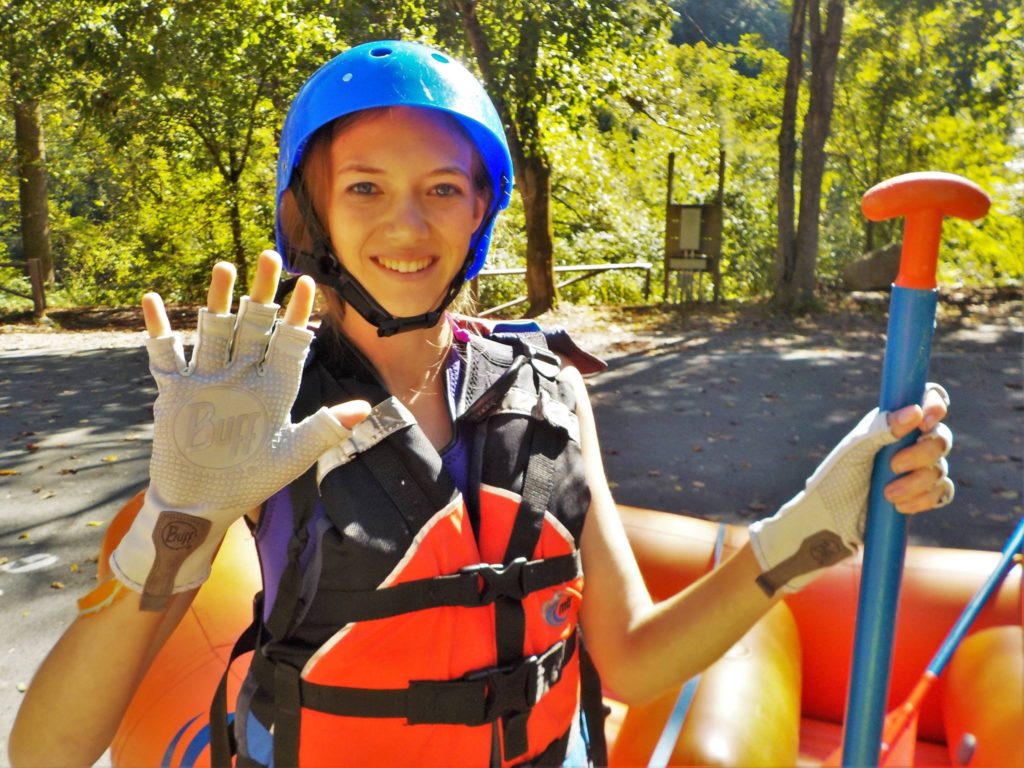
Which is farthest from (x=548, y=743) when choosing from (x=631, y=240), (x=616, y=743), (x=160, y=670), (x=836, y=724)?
(x=631, y=240)

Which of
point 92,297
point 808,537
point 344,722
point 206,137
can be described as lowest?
point 92,297

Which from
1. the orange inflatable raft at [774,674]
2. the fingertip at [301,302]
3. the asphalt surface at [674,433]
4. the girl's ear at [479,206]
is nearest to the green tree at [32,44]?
the asphalt surface at [674,433]

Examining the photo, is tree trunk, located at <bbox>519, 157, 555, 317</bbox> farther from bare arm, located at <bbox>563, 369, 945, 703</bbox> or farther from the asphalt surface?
bare arm, located at <bbox>563, 369, 945, 703</bbox>

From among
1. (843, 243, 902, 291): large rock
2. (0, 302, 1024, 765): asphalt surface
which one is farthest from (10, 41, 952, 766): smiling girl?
(843, 243, 902, 291): large rock

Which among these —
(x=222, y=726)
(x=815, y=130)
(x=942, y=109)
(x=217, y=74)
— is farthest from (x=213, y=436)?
(x=942, y=109)

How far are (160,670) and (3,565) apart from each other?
2843 millimetres

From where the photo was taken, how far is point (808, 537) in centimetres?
Answer: 132

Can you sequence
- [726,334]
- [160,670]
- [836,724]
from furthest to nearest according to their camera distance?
[726,334], [836,724], [160,670]

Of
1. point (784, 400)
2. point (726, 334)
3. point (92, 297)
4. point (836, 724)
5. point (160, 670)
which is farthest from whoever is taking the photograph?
point (92, 297)

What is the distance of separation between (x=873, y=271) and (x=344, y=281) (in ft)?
45.5

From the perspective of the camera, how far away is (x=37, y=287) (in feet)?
46.8

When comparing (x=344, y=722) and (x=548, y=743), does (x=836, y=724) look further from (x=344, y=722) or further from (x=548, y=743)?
(x=344, y=722)

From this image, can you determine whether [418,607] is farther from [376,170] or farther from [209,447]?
[376,170]

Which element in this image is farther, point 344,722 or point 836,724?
point 836,724
